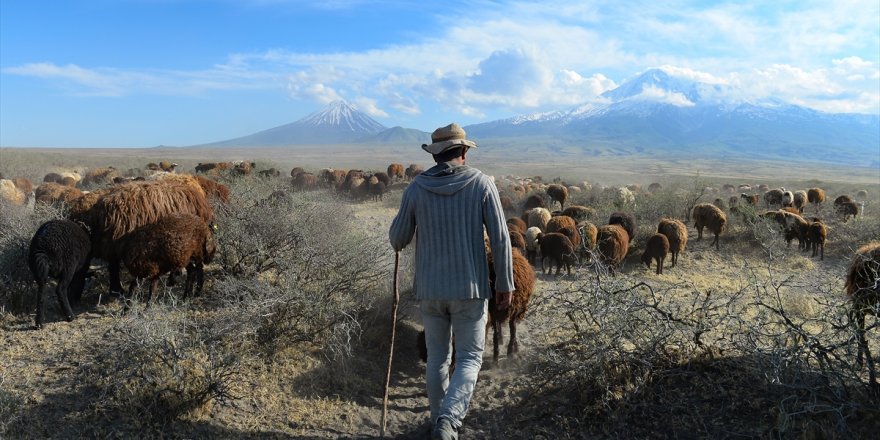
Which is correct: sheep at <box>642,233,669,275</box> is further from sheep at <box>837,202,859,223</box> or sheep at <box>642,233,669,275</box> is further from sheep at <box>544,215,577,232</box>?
sheep at <box>837,202,859,223</box>

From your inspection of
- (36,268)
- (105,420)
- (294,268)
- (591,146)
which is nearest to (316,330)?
(294,268)

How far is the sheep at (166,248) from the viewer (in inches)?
211

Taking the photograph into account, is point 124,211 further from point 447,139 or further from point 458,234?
point 458,234

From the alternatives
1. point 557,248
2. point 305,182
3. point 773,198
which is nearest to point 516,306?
point 557,248

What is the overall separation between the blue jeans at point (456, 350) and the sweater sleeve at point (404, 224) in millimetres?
450

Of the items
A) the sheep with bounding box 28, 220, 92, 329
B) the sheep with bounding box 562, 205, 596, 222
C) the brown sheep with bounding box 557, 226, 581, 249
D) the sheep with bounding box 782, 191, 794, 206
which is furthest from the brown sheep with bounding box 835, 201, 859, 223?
the sheep with bounding box 28, 220, 92, 329

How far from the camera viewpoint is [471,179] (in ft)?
11.3

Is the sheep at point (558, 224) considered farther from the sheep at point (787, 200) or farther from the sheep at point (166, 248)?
the sheep at point (787, 200)

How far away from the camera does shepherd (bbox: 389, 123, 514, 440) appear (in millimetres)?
3428

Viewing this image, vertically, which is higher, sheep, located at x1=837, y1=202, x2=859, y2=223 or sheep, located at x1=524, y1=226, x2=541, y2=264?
sheep, located at x1=837, y1=202, x2=859, y2=223

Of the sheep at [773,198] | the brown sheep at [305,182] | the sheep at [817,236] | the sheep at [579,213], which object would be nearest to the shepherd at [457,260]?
the sheep at [579,213]

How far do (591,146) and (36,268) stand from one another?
17634 centimetres

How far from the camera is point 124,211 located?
5.92 m

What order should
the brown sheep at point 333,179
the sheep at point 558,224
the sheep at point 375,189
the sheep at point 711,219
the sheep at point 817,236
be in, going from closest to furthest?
the sheep at point 558,224
the sheep at point 817,236
the sheep at point 711,219
the sheep at point 375,189
the brown sheep at point 333,179
